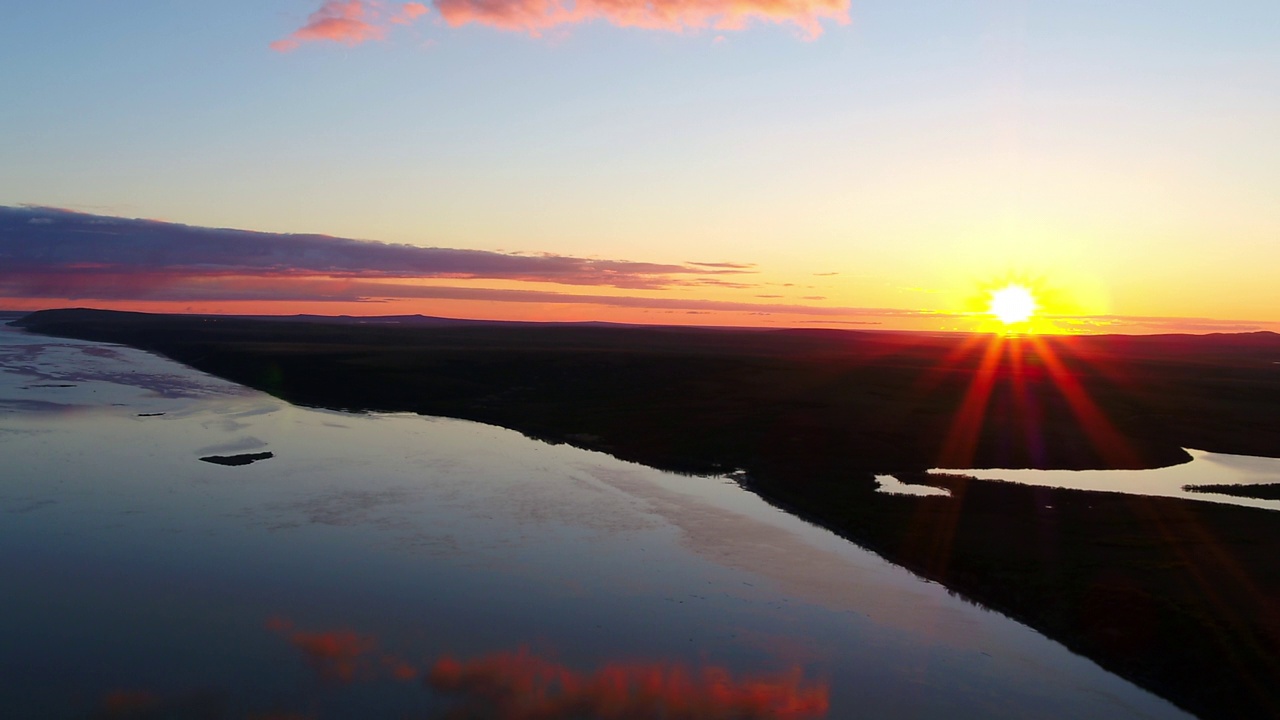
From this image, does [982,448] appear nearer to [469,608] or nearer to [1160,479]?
[1160,479]

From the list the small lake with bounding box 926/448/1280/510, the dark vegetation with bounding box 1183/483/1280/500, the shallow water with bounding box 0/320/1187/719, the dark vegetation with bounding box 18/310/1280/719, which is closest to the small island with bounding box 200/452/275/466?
the shallow water with bounding box 0/320/1187/719

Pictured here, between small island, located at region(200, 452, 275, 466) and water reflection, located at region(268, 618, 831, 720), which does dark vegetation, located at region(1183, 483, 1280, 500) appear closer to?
water reflection, located at region(268, 618, 831, 720)

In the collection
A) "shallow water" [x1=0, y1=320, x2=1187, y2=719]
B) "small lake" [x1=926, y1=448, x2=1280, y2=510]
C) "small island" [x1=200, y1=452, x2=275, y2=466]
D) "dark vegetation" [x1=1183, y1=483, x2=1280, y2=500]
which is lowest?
"small island" [x1=200, y1=452, x2=275, y2=466]

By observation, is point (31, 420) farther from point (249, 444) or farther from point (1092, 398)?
point (1092, 398)

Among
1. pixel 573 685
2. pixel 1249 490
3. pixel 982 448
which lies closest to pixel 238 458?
pixel 573 685

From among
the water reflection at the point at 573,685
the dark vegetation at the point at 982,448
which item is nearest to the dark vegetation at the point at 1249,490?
the dark vegetation at the point at 982,448

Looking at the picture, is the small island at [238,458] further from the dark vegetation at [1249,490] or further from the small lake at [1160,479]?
the dark vegetation at [1249,490]
